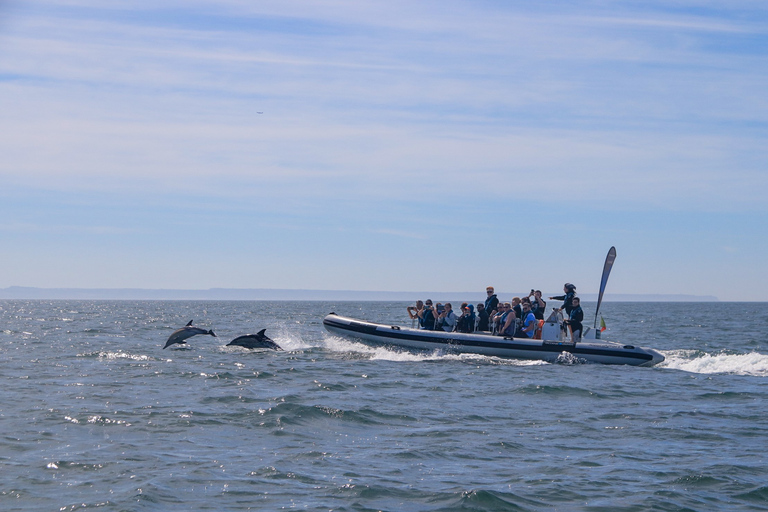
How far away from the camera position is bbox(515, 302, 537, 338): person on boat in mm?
19984

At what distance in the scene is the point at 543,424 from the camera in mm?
11883

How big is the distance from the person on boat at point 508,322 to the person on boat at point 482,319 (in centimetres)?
89

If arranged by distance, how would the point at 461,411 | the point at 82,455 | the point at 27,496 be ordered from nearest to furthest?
the point at 27,496, the point at 82,455, the point at 461,411

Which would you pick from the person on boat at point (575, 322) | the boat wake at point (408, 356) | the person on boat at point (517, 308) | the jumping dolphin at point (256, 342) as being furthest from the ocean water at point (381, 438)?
the jumping dolphin at point (256, 342)

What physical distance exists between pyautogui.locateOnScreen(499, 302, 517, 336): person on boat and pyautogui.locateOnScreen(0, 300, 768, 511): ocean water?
1.34m

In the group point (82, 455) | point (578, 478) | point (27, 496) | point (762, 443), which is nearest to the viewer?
point (27, 496)

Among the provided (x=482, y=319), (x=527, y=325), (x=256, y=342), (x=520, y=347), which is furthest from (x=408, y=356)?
(x=256, y=342)

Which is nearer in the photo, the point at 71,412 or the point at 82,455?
the point at 82,455

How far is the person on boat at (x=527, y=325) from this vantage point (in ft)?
65.6

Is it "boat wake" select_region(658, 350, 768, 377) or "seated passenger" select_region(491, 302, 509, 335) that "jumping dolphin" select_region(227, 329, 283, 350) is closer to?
"seated passenger" select_region(491, 302, 509, 335)

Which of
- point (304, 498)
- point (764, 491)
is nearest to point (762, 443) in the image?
point (764, 491)

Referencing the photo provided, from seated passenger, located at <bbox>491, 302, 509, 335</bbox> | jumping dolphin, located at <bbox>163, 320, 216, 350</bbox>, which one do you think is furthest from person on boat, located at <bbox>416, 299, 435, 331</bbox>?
jumping dolphin, located at <bbox>163, 320, 216, 350</bbox>

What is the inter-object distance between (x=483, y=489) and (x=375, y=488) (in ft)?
3.79

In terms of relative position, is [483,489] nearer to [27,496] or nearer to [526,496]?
[526,496]
